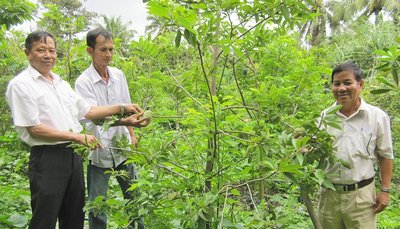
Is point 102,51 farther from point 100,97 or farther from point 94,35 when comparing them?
point 100,97

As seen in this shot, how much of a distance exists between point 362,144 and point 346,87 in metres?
0.39

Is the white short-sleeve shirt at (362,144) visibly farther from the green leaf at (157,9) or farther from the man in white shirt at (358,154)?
the green leaf at (157,9)

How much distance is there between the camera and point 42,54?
271cm

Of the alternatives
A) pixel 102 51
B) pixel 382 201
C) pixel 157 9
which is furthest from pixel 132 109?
pixel 382 201

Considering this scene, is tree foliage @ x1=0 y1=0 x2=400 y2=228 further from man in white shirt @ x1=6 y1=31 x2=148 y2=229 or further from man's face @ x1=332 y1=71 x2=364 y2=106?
man in white shirt @ x1=6 y1=31 x2=148 y2=229

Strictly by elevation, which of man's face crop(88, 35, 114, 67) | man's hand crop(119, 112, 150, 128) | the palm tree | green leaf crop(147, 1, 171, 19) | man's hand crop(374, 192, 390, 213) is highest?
the palm tree

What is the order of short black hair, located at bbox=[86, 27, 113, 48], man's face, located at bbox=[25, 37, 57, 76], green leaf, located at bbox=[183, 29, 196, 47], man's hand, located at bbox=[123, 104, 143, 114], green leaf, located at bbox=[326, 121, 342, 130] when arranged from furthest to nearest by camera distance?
1. short black hair, located at bbox=[86, 27, 113, 48]
2. man's face, located at bbox=[25, 37, 57, 76]
3. man's hand, located at bbox=[123, 104, 143, 114]
4. green leaf, located at bbox=[326, 121, 342, 130]
5. green leaf, located at bbox=[183, 29, 196, 47]

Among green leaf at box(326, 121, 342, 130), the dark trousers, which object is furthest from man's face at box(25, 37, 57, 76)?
green leaf at box(326, 121, 342, 130)

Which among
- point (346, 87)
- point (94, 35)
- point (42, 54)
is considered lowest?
point (346, 87)

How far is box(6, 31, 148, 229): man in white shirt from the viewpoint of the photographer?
8.32ft

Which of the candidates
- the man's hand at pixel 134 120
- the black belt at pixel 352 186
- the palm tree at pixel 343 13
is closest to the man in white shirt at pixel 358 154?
the black belt at pixel 352 186

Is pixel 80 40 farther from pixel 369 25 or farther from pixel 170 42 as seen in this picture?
pixel 369 25

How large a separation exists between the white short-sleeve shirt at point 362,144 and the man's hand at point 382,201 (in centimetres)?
15

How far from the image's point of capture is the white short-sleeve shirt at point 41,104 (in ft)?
8.34
